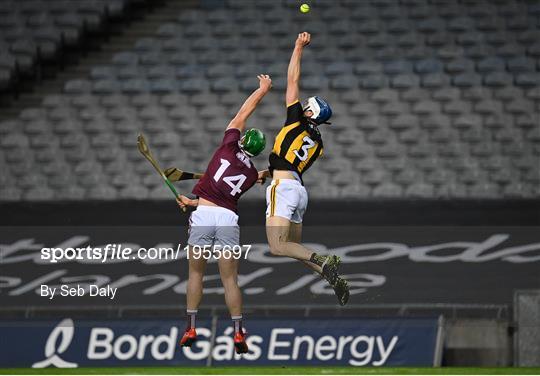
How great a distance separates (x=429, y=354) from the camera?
14.7 meters

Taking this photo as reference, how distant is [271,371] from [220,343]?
138 cm

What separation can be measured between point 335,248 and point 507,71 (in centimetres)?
502

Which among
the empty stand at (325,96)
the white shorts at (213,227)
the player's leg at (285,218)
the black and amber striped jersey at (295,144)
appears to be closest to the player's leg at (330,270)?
the player's leg at (285,218)

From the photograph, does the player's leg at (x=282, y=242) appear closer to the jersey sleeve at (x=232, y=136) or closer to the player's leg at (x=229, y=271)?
the player's leg at (x=229, y=271)

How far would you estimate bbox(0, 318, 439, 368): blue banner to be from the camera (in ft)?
48.4

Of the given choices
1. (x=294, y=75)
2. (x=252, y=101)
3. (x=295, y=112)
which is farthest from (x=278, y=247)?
(x=294, y=75)

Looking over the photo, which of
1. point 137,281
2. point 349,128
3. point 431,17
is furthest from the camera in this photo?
point 431,17

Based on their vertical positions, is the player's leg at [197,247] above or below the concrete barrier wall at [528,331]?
below

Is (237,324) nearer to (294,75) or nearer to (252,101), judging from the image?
(252,101)

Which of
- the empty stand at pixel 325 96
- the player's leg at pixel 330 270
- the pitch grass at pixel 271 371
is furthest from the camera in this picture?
the empty stand at pixel 325 96

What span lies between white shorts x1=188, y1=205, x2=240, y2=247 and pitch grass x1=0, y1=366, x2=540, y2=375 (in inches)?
96.0

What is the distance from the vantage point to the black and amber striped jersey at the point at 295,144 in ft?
37.0

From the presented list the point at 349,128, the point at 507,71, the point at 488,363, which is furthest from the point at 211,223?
the point at 507,71

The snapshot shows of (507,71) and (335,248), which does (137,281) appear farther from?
(507,71)
